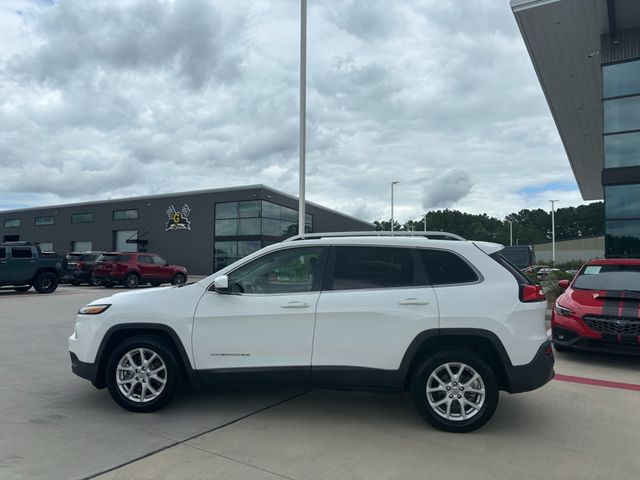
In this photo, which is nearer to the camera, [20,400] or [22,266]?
[20,400]

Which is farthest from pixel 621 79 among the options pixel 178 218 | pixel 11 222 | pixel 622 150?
pixel 11 222

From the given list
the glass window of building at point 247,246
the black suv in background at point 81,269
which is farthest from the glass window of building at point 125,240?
the black suv in background at point 81,269

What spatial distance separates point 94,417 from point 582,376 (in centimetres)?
584

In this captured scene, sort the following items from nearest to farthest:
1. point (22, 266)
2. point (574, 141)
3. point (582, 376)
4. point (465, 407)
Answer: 1. point (465, 407)
2. point (582, 376)
3. point (22, 266)
4. point (574, 141)

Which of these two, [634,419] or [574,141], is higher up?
[574,141]

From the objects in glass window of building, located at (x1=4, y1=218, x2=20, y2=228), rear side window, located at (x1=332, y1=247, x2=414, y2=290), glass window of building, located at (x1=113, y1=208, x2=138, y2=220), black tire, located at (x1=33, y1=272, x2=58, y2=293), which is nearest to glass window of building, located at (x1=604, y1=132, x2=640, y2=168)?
rear side window, located at (x1=332, y1=247, x2=414, y2=290)

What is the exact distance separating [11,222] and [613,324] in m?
57.6

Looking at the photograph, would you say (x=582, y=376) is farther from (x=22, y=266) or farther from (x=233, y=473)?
(x=22, y=266)

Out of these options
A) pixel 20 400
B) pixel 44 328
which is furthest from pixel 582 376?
pixel 44 328

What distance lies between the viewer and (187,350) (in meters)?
4.61

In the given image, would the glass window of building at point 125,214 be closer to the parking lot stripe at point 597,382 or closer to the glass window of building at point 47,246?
the glass window of building at point 47,246

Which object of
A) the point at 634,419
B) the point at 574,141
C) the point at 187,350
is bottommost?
the point at 634,419

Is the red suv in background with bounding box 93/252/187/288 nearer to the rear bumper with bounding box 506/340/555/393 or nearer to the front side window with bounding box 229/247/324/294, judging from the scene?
the front side window with bounding box 229/247/324/294

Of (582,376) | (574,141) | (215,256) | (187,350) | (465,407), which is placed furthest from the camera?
(215,256)
